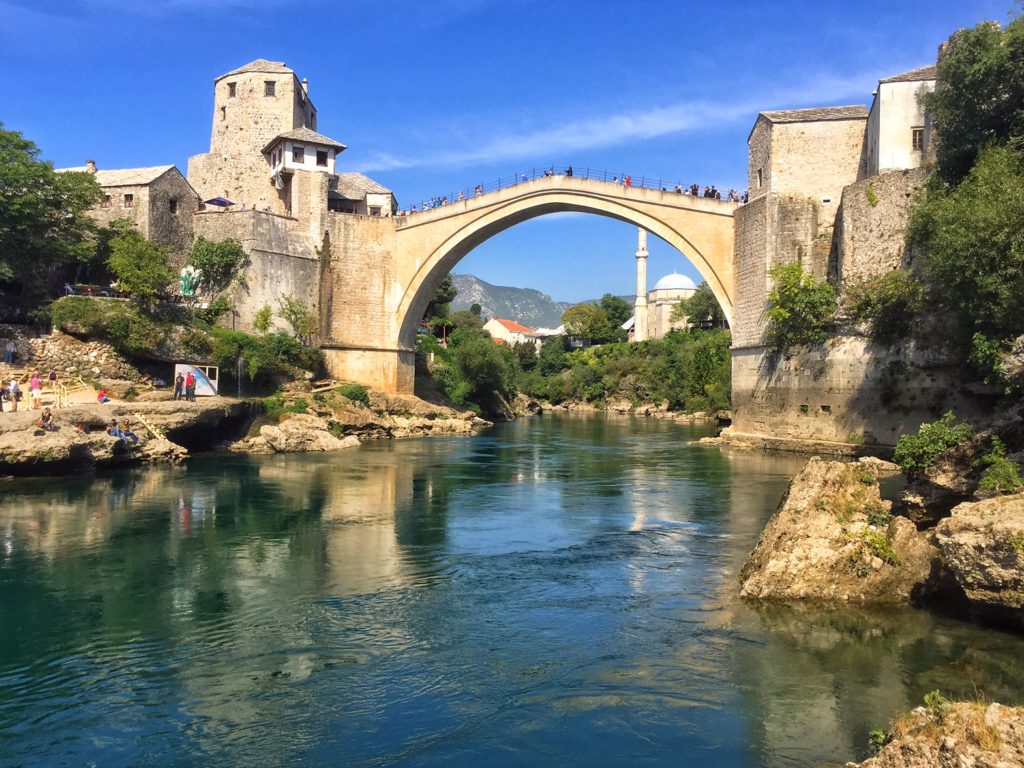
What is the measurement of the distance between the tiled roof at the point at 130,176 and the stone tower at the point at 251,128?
411 cm

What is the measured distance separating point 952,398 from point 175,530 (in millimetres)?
15904

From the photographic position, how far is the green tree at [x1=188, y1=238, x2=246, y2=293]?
27359mm

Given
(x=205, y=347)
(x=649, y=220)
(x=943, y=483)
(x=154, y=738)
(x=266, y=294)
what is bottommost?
(x=154, y=738)

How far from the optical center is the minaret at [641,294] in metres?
64.2

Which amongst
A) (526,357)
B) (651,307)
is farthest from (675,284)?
(526,357)

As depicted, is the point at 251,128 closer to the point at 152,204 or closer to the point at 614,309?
the point at 152,204

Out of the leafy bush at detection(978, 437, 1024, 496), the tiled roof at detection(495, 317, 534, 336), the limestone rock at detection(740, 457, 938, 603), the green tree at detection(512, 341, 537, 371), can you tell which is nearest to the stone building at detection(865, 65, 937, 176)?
the leafy bush at detection(978, 437, 1024, 496)

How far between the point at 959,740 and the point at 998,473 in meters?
A: 5.63

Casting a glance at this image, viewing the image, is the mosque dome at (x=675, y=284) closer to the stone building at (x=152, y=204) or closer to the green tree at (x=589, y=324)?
the green tree at (x=589, y=324)

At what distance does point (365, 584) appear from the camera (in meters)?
8.56

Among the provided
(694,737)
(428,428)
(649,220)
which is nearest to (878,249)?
(649,220)

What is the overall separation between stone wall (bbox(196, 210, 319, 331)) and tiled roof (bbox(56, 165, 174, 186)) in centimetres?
198

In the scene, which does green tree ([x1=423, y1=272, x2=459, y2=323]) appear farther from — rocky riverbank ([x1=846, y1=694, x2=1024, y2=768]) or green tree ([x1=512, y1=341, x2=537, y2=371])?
rocky riverbank ([x1=846, y1=694, x2=1024, y2=768])

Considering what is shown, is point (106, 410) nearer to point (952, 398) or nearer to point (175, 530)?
point (175, 530)
